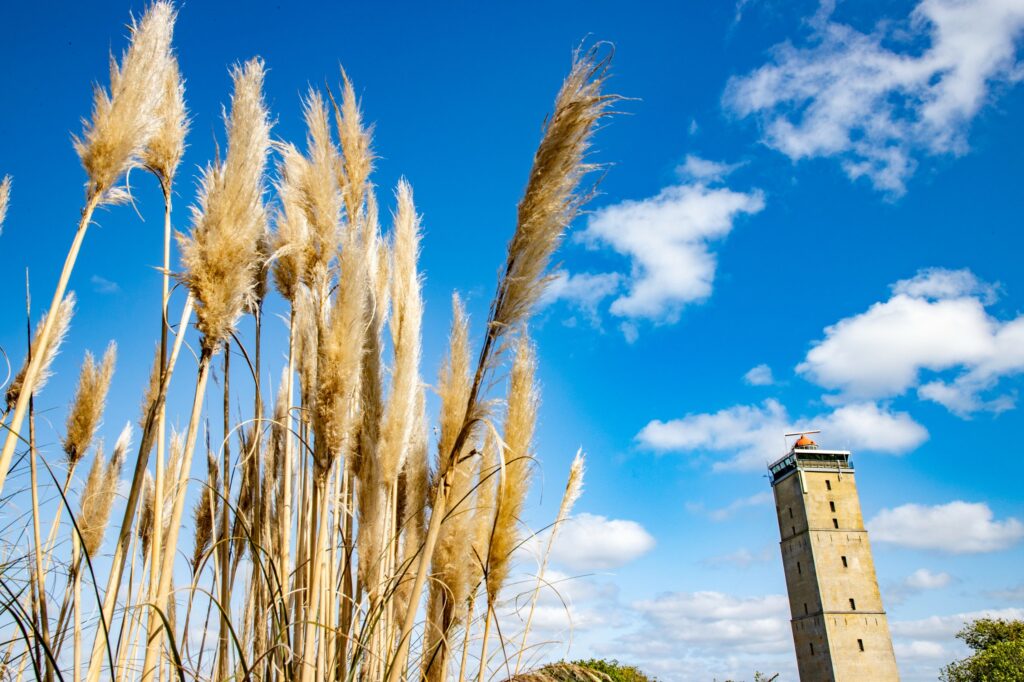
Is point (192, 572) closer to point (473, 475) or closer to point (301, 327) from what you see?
point (301, 327)

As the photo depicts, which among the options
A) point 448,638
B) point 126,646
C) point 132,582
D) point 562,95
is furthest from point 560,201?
point 132,582

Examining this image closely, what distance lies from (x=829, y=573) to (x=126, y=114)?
129ft

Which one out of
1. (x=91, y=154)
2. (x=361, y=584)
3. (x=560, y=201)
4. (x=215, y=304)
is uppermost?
(x=91, y=154)

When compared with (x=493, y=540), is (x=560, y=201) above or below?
above

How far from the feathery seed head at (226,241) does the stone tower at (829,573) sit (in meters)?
37.9

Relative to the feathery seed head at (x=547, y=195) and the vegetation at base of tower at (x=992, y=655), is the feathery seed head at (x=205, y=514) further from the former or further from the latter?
the vegetation at base of tower at (x=992, y=655)

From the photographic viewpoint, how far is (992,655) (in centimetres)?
2433

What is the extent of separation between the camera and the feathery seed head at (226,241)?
4.66 feet

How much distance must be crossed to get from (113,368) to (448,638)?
1522 mm

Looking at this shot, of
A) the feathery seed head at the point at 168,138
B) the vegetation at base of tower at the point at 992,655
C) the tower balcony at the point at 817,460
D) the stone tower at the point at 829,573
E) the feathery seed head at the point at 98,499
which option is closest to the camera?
the feathery seed head at the point at 168,138

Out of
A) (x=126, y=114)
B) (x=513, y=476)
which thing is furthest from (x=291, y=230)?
(x=513, y=476)

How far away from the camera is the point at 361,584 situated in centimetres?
173

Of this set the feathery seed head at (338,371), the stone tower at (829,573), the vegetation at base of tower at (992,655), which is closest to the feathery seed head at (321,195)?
the feathery seed head at (338,371)

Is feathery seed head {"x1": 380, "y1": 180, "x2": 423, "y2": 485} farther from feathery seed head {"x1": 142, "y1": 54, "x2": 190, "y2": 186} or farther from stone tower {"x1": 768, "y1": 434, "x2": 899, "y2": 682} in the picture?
stone tower {"x1": 768, "y1": 434, "x2": 899, "y2": 682}
